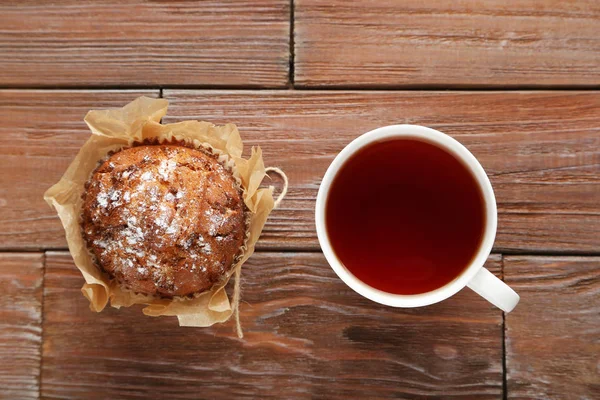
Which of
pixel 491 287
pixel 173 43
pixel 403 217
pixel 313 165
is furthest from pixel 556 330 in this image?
pixel 173 43

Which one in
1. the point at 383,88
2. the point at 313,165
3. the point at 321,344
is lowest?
the point at 321,344

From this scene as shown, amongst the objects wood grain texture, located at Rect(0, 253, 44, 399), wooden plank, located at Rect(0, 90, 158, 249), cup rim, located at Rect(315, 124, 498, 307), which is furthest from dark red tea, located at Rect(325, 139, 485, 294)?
wood grain texture, located at Rect(0, 253, 44, 399)

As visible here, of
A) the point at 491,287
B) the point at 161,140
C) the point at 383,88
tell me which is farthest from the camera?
the point at 383,88

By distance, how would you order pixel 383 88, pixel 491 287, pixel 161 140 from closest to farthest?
pixel 491 287, pixel 161 140, pixel 383 88

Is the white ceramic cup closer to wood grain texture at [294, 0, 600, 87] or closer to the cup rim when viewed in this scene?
the cup rim

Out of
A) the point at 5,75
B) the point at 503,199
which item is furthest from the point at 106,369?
the point at 503,199

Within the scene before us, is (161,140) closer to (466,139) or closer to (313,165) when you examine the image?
(313,165)
